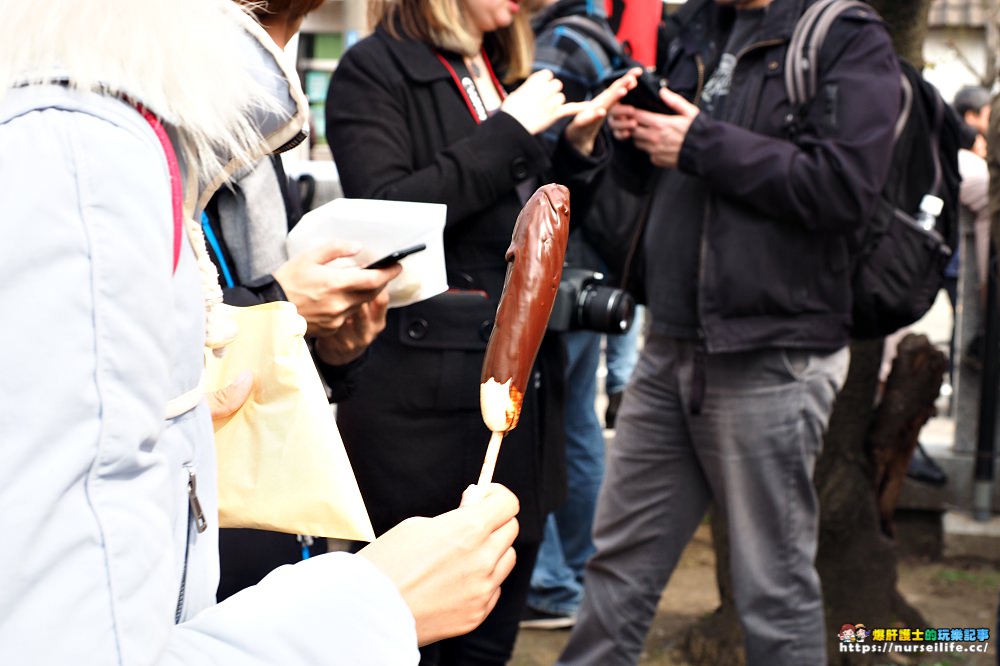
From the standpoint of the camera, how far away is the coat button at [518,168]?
8.79ft

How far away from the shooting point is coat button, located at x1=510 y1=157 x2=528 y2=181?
8.79 ft

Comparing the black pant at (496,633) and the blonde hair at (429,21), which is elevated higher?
the blonde hair at (429,21)

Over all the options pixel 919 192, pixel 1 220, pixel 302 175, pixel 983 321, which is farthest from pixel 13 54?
pixel 983 321

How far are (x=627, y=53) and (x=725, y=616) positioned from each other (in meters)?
1.98

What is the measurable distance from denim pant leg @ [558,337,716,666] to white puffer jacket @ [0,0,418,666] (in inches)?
91.1

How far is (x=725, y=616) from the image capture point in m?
4.08

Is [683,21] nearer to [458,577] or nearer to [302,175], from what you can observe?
[302,175]

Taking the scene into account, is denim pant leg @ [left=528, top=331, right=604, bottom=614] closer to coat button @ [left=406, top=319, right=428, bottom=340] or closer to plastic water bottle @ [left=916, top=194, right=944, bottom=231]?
plastic water bottle @ [left=916, top=194, right=944, bottom=231]

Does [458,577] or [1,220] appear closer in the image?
[1,220]

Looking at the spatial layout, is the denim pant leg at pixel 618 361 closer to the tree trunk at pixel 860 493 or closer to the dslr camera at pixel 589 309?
the tree trunk at pixel 860 493

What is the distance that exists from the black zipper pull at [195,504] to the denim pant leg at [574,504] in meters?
3.53

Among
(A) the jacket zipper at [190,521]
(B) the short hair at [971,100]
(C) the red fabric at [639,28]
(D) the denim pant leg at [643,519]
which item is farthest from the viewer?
(B) the short hair at [971,100]

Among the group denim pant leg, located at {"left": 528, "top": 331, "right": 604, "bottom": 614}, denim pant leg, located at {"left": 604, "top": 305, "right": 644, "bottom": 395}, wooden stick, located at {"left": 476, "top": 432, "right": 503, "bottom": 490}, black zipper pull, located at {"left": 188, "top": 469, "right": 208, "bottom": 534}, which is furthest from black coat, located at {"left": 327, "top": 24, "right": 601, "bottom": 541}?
denim pant leg, located at {"left": 604, "top": 305, "right": 644, "bottom": 395}

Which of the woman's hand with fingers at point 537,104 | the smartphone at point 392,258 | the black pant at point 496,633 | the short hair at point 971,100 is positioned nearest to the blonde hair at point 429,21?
the woman's hand with fingers at point 537,104
